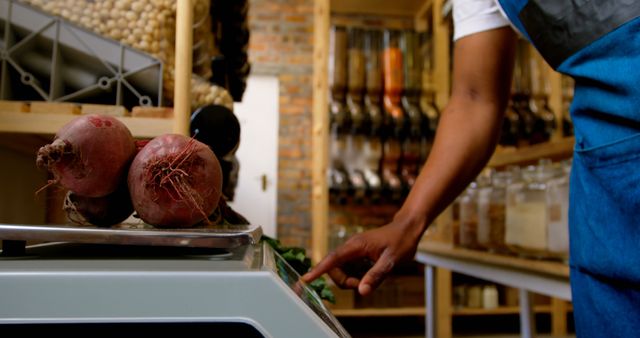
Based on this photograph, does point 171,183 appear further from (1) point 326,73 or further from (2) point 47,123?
(1) point 326,73

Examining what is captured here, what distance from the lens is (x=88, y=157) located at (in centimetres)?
51

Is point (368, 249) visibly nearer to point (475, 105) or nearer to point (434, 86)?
point (475, 105)

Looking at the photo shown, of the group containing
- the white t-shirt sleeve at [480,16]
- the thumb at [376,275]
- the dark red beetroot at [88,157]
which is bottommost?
the thumb at [376,275]

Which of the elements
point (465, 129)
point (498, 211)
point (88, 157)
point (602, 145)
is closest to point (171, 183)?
point (88, 157)

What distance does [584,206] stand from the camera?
32.2 inches

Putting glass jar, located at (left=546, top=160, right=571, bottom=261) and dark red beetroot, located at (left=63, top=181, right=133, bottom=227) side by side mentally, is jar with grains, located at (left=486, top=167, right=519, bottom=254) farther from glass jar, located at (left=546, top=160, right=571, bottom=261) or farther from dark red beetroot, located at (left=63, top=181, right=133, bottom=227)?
dark red beetroot, located at (left=63, top=181, right=133, bottom=227)

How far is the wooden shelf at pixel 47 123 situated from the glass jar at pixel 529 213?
3.51 ft

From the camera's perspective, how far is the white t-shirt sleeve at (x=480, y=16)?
1014mm

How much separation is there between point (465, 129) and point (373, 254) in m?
0.34

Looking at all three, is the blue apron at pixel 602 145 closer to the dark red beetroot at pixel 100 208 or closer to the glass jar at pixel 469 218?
the dark red beetroot at pixel 100 208

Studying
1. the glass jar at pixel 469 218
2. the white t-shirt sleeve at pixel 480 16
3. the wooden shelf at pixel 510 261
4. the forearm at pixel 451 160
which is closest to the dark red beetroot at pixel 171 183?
the forearm at pixel 451 160

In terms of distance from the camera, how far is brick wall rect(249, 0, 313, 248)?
4.52 meters

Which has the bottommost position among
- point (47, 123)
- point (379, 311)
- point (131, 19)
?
point (379, 311)

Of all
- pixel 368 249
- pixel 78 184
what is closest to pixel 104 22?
pixel 78 184
